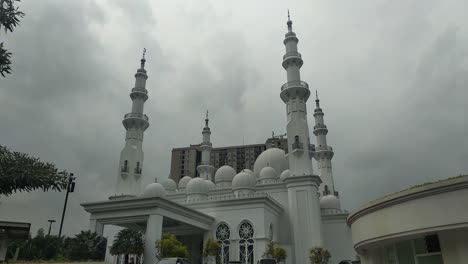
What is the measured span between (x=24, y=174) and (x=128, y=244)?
644 inches

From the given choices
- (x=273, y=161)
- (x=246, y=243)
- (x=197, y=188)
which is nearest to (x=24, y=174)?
(x=246, y=243)

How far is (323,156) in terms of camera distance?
160ft

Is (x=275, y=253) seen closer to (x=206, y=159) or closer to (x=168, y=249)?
(x=168, y=249)

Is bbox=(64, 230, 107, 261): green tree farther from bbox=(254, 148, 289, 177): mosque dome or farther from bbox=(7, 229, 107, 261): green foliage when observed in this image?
bbox=(254, 148, 289, 177): mosque dome

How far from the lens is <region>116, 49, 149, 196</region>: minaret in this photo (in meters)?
38.6

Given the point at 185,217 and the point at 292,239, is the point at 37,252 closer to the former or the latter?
the point at 185,217

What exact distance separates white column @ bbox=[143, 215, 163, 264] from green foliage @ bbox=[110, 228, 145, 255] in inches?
18.8

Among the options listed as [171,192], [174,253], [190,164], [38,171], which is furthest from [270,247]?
[190,164]

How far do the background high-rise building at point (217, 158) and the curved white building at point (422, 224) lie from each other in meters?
87.1

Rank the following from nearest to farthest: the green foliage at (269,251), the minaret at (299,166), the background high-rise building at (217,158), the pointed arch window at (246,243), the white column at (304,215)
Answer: the green foliage at (269,251)
the pointed arch window at (246,243)
the white column at (304,215)
the minaret at (299,166)
the background high-rise building at (217,158)

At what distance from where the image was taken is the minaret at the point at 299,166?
33344 mm

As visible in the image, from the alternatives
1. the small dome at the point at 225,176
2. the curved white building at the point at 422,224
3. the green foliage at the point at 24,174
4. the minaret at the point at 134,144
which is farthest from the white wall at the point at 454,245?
the small dome at the point at 225,176

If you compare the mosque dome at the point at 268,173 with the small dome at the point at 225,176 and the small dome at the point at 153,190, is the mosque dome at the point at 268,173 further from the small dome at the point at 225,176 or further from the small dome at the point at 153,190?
the small dome at the point at 153,190

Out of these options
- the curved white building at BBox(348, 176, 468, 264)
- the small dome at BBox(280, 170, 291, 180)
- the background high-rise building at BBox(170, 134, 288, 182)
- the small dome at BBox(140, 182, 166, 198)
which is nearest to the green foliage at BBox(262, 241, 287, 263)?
the small dome at BBox(280, 170, 291, 180)
